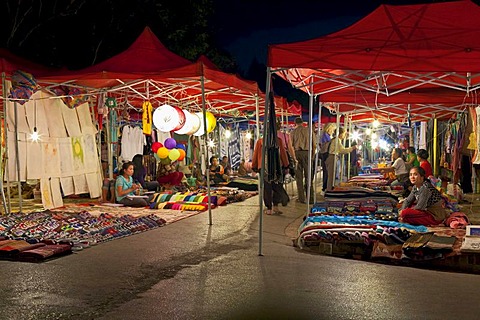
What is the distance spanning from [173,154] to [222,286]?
10.2m

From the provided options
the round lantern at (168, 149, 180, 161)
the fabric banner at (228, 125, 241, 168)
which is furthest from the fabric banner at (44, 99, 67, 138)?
the fabric banner at (228, 125, 241, 168)

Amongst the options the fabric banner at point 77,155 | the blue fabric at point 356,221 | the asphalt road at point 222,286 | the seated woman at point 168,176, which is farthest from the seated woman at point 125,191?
the blue fabric at point 356,221

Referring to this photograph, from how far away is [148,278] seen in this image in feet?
19.4

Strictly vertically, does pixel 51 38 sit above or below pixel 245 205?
above

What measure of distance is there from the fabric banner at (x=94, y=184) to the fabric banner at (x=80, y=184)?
104mm

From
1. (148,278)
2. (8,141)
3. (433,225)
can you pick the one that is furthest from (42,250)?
(433,225)

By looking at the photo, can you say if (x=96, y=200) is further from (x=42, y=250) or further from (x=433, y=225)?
(x=433, y=225)

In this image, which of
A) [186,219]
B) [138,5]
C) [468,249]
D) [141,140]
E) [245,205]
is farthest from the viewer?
[138,5]

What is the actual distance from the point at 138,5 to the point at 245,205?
12440 millimetres

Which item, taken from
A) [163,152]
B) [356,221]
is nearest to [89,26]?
[163,152]

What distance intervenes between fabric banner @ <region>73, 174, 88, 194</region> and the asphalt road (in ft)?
18.1

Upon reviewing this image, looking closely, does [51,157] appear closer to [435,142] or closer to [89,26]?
[89,26]

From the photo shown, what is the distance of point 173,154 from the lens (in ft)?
50.9

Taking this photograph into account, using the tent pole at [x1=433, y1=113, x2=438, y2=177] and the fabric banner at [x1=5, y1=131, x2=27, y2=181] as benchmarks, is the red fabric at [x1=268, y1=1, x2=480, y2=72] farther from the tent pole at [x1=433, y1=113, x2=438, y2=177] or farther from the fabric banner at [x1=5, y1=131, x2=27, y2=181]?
the tent pole at [x1=433, y1=113, x2=438, y2=177]
